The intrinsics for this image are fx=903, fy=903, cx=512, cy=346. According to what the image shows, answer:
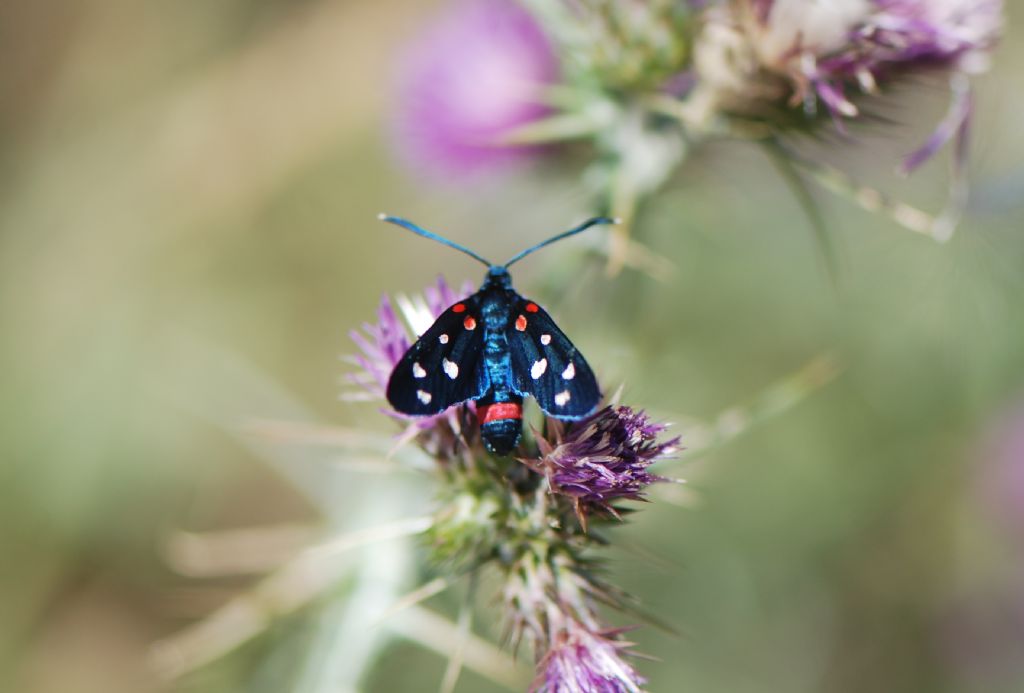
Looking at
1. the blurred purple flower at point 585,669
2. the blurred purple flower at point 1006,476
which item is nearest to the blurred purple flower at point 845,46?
the blurred purple flower at point 585,669

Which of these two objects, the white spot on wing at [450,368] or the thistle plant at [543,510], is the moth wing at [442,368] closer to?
the white spot on wing at [450,368]

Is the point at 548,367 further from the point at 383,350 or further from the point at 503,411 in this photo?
the point at 383,350

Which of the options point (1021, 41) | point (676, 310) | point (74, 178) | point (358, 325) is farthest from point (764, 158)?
point (74, 178)

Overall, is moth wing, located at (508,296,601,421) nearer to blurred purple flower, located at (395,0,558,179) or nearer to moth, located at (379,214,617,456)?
moth, located at (379,214,617,456)

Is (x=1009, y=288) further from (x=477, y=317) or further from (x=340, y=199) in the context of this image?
(x=340, y=199)

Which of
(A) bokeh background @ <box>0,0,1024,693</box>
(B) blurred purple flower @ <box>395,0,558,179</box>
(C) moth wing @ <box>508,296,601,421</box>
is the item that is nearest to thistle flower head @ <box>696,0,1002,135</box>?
(A) bokeh background @ <box>0,0,1024,693</box>

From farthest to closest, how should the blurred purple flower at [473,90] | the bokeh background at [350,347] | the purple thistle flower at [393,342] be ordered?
the bokeh background at [350,347], the blurred purple flower at [473,90], the purple thistle flower at [393,342]

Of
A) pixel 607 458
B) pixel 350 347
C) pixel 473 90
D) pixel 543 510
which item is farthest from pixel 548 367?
pixel 350 347
